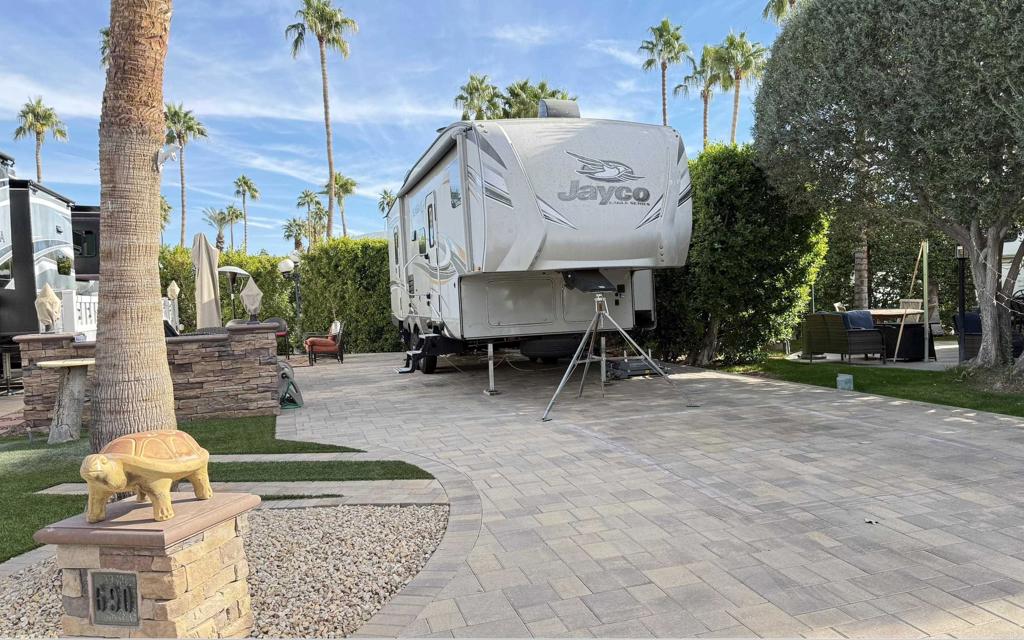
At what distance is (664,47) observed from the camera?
30328 mm

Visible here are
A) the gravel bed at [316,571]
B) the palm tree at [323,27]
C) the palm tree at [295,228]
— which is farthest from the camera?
the palm tree at [295,228]

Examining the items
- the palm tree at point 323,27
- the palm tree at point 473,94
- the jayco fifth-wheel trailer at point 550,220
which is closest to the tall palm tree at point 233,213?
the palm tree at point 323,27

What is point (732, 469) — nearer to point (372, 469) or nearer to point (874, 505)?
point (874, 505)

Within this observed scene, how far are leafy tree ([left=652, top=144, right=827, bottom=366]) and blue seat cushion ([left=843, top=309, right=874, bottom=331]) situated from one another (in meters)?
0.75

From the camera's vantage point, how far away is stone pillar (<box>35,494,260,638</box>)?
8.50ft

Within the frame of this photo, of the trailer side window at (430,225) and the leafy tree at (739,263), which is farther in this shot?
the leafy tree at (739,263)

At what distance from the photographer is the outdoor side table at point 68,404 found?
721 cm

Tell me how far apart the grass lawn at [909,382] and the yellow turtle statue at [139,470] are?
7.56 m

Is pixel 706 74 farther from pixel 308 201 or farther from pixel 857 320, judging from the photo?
pixel 308 201

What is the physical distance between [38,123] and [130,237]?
45.5 metres

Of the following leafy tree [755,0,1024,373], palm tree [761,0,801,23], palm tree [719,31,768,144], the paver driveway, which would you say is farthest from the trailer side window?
palm tree [719,31,768,144]

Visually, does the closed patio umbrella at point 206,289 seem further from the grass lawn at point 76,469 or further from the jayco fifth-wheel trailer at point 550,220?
the jayco fifth-wheel trailer at point 550,220

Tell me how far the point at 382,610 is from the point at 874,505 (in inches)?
120

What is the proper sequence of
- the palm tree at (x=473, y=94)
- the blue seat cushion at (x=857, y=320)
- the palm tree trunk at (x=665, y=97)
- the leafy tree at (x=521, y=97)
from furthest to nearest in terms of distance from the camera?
the palm tree trunk at (x=665, y=97)
the palm tree at (x=473, y=94)
the leafy tree at (x=521, y=97)
the blue seat cushion at (x=857, y=320)
